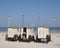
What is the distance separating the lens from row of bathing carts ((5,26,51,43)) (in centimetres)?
A: 2386

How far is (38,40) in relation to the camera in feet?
80.2

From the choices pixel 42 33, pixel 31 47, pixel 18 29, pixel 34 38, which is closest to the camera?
pixel 31 47

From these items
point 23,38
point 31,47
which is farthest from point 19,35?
point 31,47

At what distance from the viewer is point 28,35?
2523 cm

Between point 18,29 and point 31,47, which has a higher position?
point 18,29

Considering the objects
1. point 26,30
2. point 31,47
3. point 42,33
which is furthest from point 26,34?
point 31,47

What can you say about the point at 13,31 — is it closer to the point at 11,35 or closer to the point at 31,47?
the point at 11,35

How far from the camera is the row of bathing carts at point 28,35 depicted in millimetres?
23859

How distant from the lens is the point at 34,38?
25.2m

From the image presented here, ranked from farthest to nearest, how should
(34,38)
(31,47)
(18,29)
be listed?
(18,29), (34,38), (31,47)

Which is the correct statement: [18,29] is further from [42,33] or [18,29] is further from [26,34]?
[42,33]

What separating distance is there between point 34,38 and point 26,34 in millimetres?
1236

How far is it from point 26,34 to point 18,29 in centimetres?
201

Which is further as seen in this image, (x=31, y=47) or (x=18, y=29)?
(x=18, y=29)
